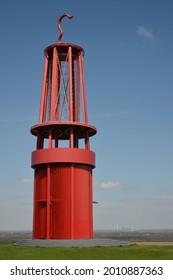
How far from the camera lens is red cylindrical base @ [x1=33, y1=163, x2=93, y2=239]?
140ft

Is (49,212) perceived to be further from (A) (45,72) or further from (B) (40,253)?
(A) (45,72)

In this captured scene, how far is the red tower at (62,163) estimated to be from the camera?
1693 inches

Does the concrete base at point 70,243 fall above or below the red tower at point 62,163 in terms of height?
below

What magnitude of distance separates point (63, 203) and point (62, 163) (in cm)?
445

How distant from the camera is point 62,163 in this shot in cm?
4372

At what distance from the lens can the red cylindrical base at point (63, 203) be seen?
42781mm

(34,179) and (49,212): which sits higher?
(34,179)

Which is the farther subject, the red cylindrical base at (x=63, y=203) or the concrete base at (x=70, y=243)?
the red cylindrical base at (x=63, y=203)

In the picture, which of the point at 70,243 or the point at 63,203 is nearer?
the point at 70,243

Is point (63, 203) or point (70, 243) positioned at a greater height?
point (63, 203)

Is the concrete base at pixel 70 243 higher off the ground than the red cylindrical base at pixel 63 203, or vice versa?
the red cylindrical base at pixel 63 203

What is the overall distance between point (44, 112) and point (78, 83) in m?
5.82

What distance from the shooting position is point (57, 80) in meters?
48.7
